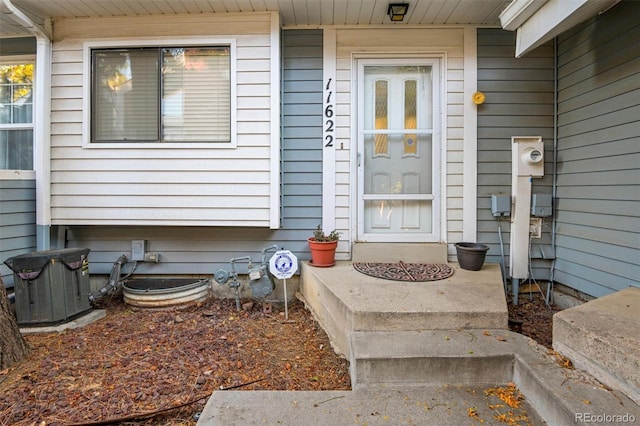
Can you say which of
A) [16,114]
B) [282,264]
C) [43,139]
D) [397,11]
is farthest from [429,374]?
[16,114]

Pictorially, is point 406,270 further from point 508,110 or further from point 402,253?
point 508,110

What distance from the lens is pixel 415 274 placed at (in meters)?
3.03

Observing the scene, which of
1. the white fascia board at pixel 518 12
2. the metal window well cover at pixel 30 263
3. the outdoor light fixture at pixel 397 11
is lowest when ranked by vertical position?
the metal window well cover at pixel 30 263

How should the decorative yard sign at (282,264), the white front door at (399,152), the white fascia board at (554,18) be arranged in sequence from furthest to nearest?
the white front door at (399,152) < the decorative yard sign at (282,264) < the white fascia board at (554,18)

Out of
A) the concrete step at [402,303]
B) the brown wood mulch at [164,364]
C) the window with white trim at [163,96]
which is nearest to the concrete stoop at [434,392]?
the concrete step at [402,303]

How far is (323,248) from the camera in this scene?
326 cm

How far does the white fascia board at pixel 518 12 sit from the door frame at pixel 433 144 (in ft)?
2.21

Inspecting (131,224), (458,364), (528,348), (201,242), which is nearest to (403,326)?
(458,364)

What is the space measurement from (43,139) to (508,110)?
4.88 metres

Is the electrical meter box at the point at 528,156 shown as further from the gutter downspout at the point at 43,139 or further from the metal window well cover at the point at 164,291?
the gutter downspout at the point at 43,139

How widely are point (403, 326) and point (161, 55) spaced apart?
11.5ft

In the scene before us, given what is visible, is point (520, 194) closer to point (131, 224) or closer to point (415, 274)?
point (415, 274)

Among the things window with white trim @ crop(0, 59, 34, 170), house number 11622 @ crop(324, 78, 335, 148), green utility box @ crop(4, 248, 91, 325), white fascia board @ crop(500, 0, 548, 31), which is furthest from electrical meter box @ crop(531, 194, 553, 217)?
window with white trim @ crop(0, 59, 34, 170)

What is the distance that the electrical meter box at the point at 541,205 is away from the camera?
3.39 meters
